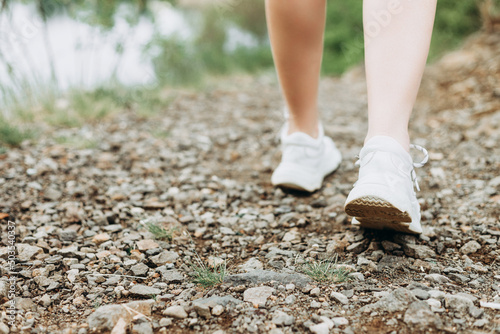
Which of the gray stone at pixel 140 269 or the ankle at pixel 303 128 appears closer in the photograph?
the gray stone at pixel 140 269

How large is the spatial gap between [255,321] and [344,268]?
351 millimetres

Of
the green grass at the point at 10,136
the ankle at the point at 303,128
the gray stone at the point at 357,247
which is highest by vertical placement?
the ankle at the point at 303,128

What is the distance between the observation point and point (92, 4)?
316 centimetres

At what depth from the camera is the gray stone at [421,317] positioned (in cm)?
96

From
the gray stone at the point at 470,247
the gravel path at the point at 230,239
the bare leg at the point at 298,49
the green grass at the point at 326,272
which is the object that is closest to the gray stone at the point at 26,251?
the gravel path at the point at 230,239

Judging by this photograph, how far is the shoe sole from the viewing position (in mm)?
1161

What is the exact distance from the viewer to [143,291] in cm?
116

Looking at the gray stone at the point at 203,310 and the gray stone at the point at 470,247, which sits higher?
the gray stone at the point at 203,310

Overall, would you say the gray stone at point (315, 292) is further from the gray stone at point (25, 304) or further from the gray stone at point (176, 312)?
the gray stone at point (25, 304)

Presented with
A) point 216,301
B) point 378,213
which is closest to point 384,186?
point 378,213

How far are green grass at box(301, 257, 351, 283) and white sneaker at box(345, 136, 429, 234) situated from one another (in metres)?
0.17

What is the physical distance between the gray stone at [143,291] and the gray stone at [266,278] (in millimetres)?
196

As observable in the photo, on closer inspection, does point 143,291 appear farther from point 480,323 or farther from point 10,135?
point 10,135

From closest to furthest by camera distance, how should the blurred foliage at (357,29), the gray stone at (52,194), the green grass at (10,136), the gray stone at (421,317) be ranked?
the gray stone at (421,317) → the gray stone at (52,194) → the green grass at (10,136) → the blurred foliage at (357,29)
